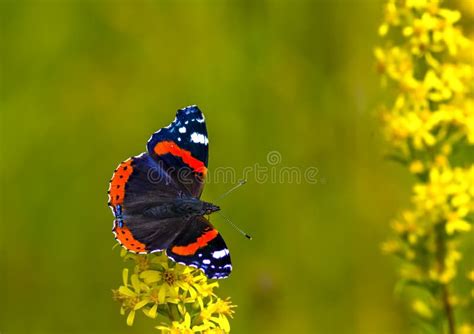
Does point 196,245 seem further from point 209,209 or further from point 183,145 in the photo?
point 183,145

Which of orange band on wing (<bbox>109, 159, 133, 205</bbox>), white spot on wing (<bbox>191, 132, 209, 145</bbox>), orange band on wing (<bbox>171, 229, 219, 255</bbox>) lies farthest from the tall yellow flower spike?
orange band on wing (<bbox>109, 159, 133, 205</bbox>)

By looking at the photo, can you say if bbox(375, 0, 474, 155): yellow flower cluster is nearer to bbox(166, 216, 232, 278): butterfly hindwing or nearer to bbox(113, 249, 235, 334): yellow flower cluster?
bbox(166, 216, 232, 278): butterfly hindwing

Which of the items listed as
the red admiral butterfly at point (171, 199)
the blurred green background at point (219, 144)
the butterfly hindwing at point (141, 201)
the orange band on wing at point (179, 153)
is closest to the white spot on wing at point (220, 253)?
the red admiral butterfly at point (171, 199)

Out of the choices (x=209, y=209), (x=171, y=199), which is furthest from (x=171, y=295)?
(x=171, y=199)

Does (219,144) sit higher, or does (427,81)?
(219,144)

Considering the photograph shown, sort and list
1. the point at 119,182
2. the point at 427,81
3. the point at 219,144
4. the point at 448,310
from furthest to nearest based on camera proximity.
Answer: the point at 219,144, the point at 427,81, the point at 448,310, the point at 119,182
